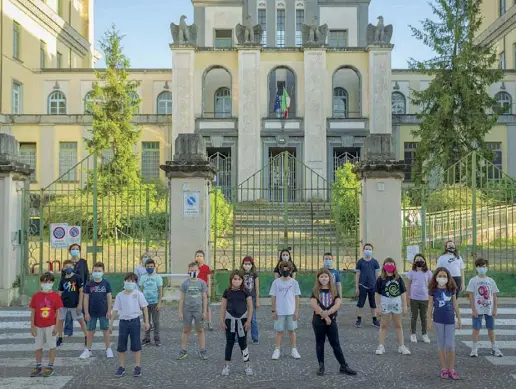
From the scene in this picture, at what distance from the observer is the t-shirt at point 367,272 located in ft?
40.5

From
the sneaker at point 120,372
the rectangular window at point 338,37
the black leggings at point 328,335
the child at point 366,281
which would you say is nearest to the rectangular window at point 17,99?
the rectangular window at point 338,37

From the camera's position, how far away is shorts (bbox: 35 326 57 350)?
899 cm

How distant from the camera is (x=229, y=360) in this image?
29.0 ft

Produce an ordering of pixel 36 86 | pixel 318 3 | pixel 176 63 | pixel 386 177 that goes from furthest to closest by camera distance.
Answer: pixel 318 3 < pixel 36 86 < pixel 176 63 < pixel 386 177

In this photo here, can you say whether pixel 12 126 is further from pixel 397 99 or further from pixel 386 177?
pixel 386 177

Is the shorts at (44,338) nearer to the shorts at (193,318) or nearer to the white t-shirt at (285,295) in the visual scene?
the shorts at (193,318)

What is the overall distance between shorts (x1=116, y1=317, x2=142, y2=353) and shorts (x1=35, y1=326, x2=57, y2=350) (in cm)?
102

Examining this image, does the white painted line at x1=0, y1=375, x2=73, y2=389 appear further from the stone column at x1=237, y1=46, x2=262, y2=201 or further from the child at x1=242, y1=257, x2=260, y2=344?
the stone column at x1=237, y1=46, x2=262, y2=201

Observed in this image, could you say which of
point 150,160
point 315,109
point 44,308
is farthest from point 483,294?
point 150,160

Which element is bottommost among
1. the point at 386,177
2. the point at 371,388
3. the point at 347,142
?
the point at 371,388

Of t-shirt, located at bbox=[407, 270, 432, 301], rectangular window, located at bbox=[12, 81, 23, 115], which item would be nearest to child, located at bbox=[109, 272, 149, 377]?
t-shirt, located at bbox=[407, 270, 432, 301]

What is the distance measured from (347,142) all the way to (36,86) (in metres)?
20.4

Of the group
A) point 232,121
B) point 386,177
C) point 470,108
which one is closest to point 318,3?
point 232,121

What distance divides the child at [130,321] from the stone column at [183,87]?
2392 cm
